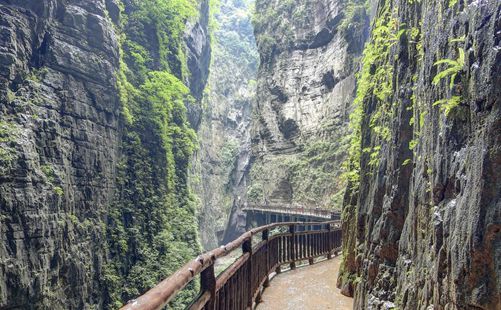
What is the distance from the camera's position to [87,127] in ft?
62.7

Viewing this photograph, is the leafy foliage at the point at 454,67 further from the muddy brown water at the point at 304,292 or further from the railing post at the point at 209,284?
the muddy brown water at the point at 304,292

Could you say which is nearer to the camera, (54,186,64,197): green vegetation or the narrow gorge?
the narrow gorge

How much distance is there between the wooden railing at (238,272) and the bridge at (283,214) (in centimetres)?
1616

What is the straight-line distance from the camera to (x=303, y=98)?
3853 cm

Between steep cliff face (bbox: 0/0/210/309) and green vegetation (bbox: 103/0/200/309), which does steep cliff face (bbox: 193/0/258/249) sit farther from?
steep cliff face (bbox: 0/0/210/309)

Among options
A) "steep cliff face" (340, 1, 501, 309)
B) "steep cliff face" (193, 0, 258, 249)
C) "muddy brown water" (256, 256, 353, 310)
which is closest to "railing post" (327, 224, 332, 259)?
"muddy brown water" (256, 256, 353, 310)

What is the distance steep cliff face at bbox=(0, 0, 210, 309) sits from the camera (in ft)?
47.9

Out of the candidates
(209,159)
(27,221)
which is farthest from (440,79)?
(209,159)

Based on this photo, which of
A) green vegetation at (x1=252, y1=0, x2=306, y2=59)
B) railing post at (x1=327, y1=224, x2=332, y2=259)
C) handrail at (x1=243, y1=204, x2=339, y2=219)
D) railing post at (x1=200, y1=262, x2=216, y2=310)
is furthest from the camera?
green vegetation at (x1=252, y1=0, x2=306, y2=59)

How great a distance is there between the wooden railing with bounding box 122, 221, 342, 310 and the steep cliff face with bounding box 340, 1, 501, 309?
1.56 meters

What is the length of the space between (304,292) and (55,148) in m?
15.0

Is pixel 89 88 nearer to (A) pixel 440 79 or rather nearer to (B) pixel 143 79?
(B) pixel 143 79

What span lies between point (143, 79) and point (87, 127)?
7.72m

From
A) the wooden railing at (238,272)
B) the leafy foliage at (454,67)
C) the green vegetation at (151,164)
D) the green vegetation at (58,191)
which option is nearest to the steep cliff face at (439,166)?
the leafy foliage at (454,67)
